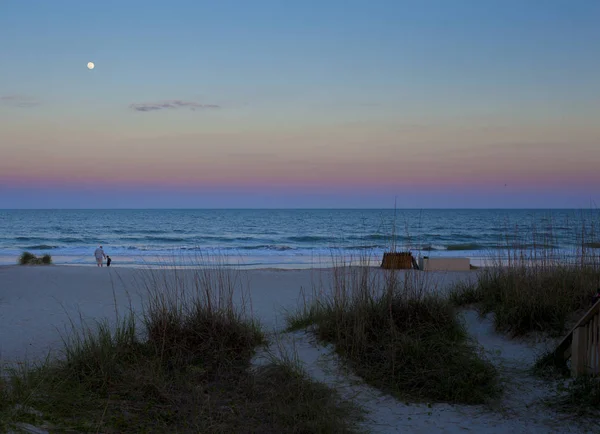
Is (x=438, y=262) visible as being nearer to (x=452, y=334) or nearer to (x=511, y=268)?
(x=511, y=268)

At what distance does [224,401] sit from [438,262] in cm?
1366

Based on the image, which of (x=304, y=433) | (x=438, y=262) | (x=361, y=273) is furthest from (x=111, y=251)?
(x=304, y=433)

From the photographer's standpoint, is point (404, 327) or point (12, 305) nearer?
point (404, 327)

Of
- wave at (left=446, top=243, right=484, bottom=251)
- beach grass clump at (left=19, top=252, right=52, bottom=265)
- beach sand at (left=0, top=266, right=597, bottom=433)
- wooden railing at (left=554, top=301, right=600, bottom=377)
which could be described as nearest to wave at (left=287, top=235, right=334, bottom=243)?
wave at (left=446, top=243, right=484, bottom=251)

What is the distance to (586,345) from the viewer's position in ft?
17.7

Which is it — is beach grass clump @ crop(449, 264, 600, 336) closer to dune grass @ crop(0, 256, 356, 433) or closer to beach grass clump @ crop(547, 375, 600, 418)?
beach grass clump @ crop(547, 375, 600, 418)

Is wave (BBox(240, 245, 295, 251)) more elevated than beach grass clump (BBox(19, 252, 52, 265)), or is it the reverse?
beach grass clump (BBox(19, 252, 52, 265))

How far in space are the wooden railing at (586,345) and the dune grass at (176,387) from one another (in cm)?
241

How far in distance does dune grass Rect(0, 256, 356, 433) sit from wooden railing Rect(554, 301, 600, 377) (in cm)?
241

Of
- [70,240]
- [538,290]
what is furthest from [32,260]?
[538,290]

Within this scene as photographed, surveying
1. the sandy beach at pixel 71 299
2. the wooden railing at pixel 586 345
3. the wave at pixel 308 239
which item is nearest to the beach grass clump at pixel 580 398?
the wooden railing at pixel 586 345

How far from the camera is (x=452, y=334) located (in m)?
6.55

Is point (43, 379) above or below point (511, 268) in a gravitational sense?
below

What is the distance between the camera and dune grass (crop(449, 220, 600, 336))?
7.01 meters
